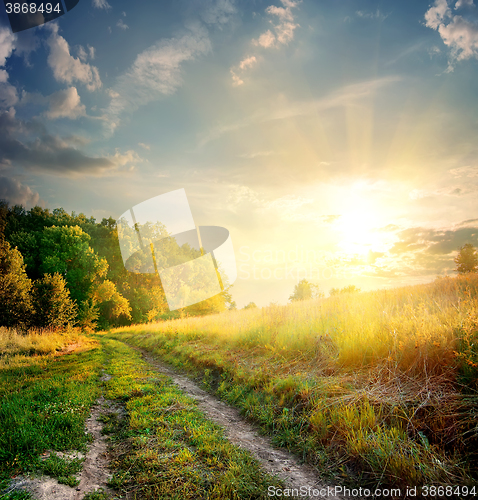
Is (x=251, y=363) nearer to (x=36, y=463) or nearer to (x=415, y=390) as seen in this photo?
(x=415, y=390)

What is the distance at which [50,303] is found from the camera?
1814 centimetres

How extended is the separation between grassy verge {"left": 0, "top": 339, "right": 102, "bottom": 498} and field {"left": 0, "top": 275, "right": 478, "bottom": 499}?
0.8 inches

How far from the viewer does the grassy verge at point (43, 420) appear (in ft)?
10.5

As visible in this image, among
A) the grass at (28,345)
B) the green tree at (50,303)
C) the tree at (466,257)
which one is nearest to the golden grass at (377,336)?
the grass at (28,345)

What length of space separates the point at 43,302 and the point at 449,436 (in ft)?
72.7

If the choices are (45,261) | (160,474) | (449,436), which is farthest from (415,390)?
(45,261)

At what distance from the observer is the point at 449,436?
10.5 ft

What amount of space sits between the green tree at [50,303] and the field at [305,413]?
40.1ft

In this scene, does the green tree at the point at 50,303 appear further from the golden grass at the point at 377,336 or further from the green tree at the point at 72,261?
the golden grass at the point at 377,336

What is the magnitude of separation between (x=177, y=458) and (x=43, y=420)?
8.28ft

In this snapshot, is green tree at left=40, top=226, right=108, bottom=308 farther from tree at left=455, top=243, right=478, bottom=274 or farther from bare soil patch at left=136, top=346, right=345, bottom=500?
tree at left=455, top=243, right=478, bottom=274

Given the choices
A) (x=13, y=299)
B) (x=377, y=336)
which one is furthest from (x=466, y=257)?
(x=13, y=299)

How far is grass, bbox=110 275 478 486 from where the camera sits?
123 inches

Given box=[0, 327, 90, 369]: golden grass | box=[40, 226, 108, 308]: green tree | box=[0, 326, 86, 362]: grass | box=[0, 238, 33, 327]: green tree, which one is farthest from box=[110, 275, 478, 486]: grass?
box=[40, 226, 108, 308]: green tree
